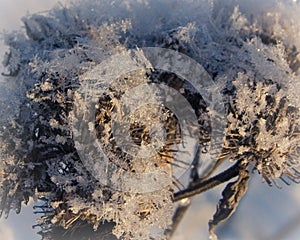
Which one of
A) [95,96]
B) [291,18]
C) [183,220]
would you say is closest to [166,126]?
[95,96]


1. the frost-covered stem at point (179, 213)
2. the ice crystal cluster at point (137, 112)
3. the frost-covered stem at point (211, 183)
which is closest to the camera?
the ice crystal cluster at point (137, 112)

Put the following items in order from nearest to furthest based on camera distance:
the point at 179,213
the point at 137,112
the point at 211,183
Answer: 1. the point at 137,112
2. the point at 211,183
3. the point at 179,213

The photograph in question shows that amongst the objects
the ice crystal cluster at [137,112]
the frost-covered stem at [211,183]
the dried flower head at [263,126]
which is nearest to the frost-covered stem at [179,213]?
the frost-covered stem at [211,183]

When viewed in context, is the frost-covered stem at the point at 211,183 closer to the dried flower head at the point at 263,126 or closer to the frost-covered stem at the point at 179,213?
the dried flower head at the point at 263,126

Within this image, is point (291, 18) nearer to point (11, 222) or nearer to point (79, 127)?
point (79, 127)

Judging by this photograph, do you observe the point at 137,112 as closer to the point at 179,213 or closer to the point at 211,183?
the point at 211,183

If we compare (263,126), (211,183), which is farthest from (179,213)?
(263,126)
